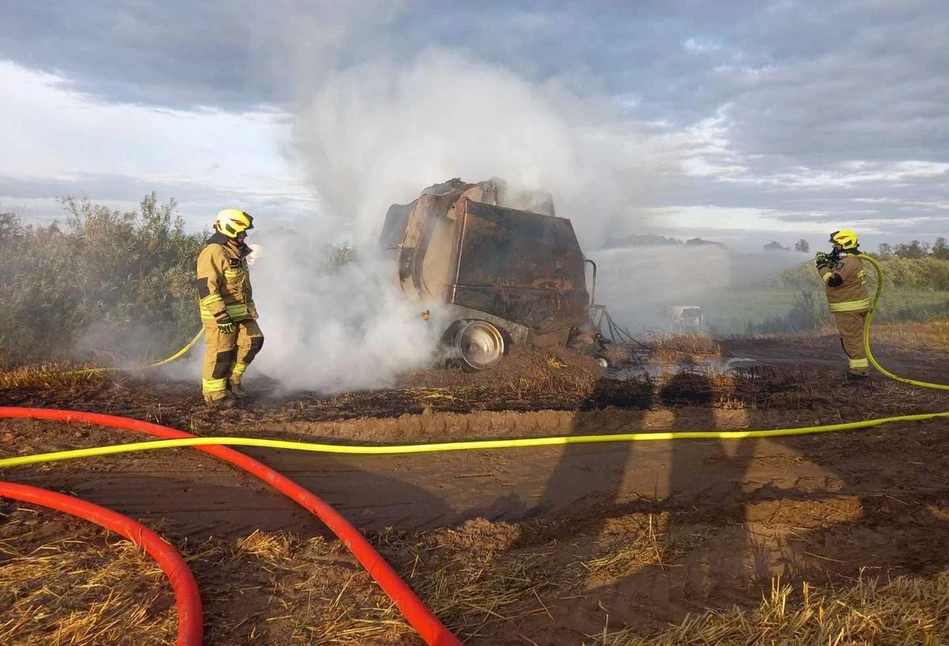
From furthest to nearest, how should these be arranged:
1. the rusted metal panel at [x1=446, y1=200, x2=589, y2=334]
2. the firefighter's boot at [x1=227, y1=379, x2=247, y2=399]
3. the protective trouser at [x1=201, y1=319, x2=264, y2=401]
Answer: the rusted metal panel at [x1=446, y1=200, x2=589, y2=334]
the firefighter's boot at [x1=227, y1=379, x2=247, y2=399]
the protective trouser at [x1=201, y1=319, x2=264, y2=401]

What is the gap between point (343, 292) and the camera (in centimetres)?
885

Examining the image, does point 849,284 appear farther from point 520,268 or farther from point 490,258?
point 490,258

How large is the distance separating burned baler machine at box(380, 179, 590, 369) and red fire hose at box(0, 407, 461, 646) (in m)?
3.85

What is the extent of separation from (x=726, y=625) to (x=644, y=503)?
1962 mm

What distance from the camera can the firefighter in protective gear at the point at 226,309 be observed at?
6.07 m

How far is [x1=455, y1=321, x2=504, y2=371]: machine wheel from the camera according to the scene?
319 inches

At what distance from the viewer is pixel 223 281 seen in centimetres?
627

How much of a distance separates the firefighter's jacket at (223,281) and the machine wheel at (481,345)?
267cm

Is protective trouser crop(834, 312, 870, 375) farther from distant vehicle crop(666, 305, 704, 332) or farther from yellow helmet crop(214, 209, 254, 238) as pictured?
yellow helmet crop(214, 209, 254, 238)

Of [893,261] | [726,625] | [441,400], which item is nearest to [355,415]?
[441,400]

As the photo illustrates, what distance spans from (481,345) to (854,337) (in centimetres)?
496

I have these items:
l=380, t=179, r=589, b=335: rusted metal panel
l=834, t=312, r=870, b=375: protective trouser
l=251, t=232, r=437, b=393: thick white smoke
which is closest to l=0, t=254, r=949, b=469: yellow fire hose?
l=834, t=312, r=870, b=375: protective trouser

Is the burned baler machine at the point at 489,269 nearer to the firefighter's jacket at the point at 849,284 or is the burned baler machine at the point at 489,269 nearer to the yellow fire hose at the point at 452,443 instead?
the yellow fire hose at the point at 452,443

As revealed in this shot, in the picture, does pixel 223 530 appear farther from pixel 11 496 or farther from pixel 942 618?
pixel 942 618
